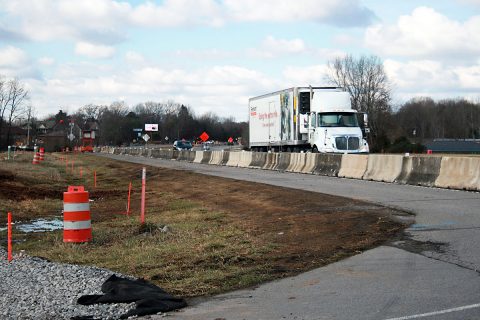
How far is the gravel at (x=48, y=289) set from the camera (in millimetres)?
6684

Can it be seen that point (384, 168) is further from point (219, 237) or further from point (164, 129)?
point (164, 129)

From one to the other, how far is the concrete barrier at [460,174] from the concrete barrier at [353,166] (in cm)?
496

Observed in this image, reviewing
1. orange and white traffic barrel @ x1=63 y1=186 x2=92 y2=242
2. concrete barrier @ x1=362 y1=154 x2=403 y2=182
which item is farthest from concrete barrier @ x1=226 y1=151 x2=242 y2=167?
orange and white traffic barrel @ x1=63 y1=186 x2=92 y2=242

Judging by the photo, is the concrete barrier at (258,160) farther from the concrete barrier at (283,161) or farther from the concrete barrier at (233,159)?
the concrete barrier at (233,159)

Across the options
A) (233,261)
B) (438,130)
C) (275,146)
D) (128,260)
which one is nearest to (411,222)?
(233,261)

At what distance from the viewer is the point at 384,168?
23.3m

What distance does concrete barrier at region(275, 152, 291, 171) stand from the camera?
108 feet

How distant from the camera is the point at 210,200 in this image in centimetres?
1919

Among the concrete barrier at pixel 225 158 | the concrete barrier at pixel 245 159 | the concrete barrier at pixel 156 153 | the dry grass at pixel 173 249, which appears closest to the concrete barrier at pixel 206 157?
the concrete barrier at pixel 225 158

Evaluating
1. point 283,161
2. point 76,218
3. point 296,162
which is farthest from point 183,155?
point 76,218

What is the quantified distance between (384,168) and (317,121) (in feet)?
33.9

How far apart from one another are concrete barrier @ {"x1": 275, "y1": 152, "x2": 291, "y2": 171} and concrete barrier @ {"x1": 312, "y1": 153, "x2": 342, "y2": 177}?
3.71 m

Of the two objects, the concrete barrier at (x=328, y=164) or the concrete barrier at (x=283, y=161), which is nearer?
the concrete barrier at (x=328, y=164)

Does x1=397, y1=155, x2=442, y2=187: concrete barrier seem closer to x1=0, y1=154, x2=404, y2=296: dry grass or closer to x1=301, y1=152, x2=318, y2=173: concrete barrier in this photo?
x1=0, y1=154, x2=404, y2=296: dry grass
